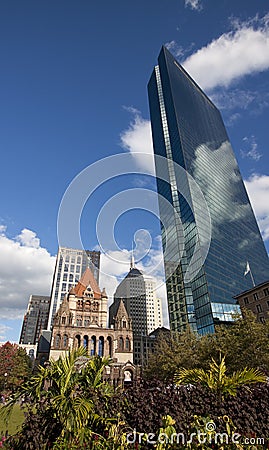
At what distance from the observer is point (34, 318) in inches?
6781

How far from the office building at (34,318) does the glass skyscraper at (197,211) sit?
118451 millimetres

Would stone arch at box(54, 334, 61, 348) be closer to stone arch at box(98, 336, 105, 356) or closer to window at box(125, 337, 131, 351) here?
stone arch at box(98, 336, 105, 356)

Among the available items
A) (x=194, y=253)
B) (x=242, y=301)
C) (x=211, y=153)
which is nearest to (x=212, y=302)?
(x=242, y=301)

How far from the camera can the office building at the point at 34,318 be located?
161m

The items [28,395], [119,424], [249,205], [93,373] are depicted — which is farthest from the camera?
[249,205]

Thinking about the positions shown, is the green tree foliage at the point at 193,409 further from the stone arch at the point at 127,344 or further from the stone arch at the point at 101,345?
the stone arch at the point at 127,344

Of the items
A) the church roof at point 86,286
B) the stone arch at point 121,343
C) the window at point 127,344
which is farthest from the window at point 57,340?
the window at point 127,344

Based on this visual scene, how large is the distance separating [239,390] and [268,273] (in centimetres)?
10359

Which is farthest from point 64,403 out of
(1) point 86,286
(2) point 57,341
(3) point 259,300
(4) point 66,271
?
(4) point 66,271

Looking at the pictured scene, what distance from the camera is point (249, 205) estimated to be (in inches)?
4299

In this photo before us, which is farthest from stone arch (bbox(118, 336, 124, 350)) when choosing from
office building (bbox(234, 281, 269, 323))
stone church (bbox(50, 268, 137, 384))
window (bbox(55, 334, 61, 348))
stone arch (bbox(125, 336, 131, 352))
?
office building (bbox(234, 281, 269, 323))

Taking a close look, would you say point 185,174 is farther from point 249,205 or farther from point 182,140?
point 249,205

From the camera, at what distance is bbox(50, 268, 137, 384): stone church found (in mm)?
49769

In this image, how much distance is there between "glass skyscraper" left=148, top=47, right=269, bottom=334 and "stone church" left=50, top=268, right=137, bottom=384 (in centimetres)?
1638
